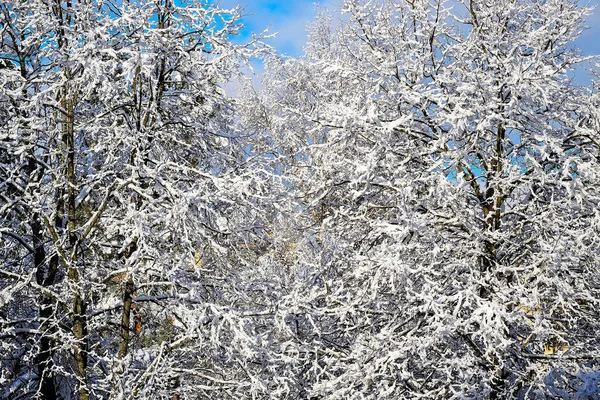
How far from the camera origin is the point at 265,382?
5.76 meters

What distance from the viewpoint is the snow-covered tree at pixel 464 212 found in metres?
5.08

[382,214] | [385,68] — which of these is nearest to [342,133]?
[385,68]

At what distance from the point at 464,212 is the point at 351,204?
167cm

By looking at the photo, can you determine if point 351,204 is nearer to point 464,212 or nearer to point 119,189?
point 464,212

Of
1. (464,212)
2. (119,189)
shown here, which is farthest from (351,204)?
(119,189)

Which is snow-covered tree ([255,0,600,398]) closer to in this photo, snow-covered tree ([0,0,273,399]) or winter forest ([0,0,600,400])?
winter forest ([0,0,600,400])

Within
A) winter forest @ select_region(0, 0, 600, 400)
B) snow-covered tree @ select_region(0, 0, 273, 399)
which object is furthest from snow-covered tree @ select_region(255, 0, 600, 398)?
snow-covered tree @ select_region(0, 0, 273, 399)

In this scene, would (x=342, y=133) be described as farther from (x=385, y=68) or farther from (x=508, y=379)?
(x=508, y=379)

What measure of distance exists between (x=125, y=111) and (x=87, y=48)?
1287 mm

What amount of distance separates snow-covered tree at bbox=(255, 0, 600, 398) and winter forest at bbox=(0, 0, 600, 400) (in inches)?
1.5

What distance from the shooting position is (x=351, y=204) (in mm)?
6961

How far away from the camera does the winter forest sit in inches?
201

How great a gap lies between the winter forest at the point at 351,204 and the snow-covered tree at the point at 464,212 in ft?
0.12

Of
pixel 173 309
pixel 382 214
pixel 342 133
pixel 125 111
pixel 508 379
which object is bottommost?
pixel 508 379
